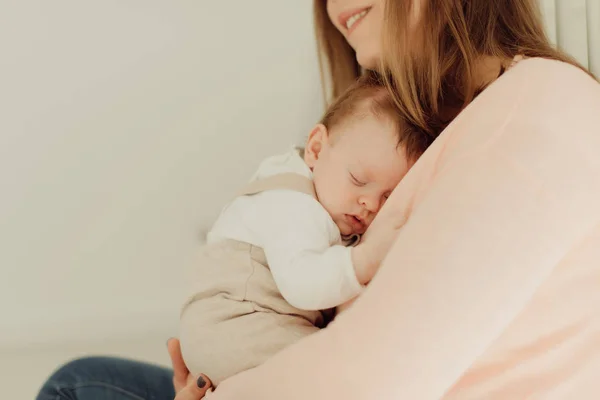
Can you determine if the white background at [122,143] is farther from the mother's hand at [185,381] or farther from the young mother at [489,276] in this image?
the young mother at [489,276]

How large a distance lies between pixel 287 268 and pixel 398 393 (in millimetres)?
274

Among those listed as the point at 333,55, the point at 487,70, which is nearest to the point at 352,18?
the point at 333,55

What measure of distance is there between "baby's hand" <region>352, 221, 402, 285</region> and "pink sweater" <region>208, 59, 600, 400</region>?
122 millimetres

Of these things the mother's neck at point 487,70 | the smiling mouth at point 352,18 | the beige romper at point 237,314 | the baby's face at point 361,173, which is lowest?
the beige romper at point 237,314

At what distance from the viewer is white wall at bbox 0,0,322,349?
1.19 meters

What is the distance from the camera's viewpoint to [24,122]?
1.20 metres

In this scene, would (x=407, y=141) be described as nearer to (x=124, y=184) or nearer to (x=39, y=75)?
(x=124, y=184)

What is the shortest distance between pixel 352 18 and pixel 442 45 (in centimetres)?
21

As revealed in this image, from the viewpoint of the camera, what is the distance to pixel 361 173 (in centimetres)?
81

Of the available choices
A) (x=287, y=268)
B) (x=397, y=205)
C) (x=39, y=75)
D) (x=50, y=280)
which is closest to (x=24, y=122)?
(x=39, y=75)

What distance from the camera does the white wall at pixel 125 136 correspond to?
47.0 inches

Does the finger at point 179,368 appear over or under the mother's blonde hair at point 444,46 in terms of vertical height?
under

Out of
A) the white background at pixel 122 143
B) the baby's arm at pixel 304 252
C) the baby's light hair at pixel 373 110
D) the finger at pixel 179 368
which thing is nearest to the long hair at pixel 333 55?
the white background at pixel 122 143

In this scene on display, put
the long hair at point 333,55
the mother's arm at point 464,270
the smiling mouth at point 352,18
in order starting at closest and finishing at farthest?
the mother's arm at point 464,270, the smiling mouth at point 352,18, the long hair at point 333,55
